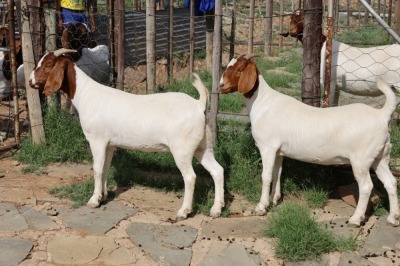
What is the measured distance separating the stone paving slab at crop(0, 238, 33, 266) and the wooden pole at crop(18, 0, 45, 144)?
243 cm

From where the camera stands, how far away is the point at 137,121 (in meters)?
5.27

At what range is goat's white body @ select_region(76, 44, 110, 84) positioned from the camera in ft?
27.5

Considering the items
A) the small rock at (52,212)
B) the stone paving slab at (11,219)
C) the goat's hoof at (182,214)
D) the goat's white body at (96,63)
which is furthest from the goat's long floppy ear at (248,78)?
the goat's white body at (96,63)

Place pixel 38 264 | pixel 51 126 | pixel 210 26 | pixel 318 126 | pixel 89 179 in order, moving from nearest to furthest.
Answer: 1. pixel 38 264
2. pixel 318 126
3. pixel 89 179
4. pixel 51 126
5. pixel 210 26

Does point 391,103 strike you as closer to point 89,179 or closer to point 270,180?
point 270,180

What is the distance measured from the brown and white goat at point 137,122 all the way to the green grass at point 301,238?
683 mm

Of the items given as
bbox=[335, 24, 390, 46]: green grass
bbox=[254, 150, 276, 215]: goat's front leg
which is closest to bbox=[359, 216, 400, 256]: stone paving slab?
bbox=[254, 150, 276, 215]: goat's front leg

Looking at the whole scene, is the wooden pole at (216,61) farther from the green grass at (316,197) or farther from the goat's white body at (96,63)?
the goat's white body at (96,63)

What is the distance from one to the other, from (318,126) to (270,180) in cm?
68

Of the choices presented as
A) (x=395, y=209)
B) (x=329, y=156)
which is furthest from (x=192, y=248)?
(x=395, y=209)

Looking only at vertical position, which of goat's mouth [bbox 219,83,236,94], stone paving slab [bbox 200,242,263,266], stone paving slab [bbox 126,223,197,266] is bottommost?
stone paving slab [bbox 200,242,263,266]

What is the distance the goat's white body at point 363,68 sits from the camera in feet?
24.8

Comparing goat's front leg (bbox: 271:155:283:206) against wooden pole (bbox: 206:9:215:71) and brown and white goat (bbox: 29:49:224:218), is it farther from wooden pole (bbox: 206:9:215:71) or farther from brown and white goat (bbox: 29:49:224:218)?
wooden pole (bbox: 206:9:215:71)

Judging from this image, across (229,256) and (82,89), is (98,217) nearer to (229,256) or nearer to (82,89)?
(82,89)
